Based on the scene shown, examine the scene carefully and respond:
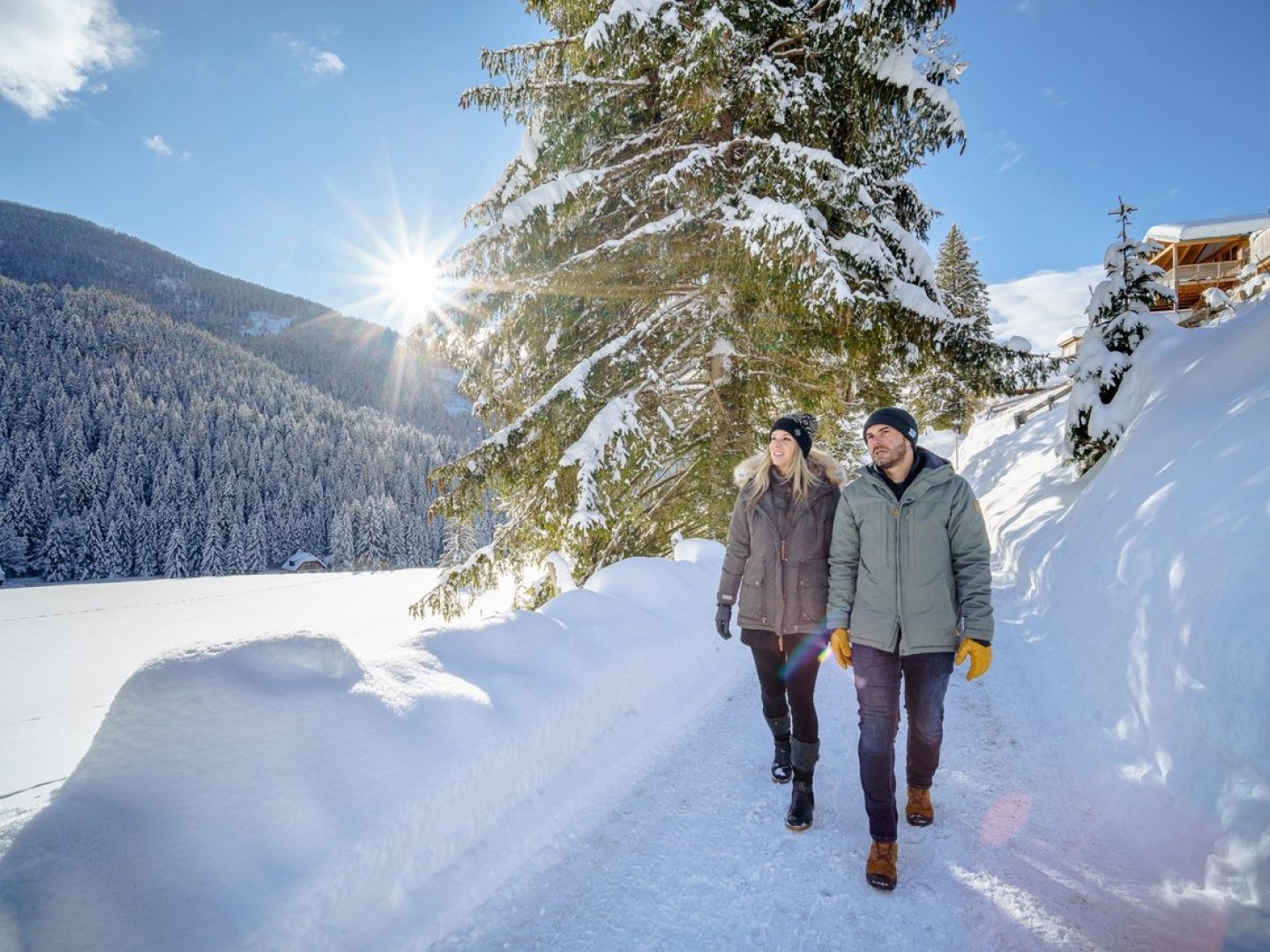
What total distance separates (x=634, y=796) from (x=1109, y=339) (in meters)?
12.0

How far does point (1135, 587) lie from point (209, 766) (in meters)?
6.33

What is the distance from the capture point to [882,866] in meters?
2.48

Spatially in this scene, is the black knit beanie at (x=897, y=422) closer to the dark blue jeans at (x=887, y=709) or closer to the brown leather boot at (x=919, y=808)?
the dark blue jeans at (x=887, y=709)

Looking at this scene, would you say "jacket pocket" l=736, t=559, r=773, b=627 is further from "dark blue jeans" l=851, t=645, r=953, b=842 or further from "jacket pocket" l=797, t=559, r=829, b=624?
"dark blue jeans" l=851, t=645, r=953, b=842

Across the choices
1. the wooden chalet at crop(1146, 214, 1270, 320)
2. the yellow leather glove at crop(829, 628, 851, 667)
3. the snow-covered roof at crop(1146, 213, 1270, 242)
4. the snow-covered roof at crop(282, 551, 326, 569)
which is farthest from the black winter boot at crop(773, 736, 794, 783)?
the snow-covered roof at crop(282, 551, 326, 569)

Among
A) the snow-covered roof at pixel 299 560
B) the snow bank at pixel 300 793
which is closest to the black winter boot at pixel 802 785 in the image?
the snow bank at pixel 300 793

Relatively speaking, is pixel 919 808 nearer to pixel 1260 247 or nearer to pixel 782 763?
pixel 782 763

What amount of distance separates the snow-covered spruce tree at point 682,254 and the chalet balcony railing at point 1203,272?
22067 millimetres

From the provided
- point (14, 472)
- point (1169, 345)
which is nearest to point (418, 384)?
point (14, 472)

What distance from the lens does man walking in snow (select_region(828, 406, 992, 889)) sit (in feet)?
8.42

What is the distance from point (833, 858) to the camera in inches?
105

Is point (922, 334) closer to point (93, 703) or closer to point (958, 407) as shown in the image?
point (958, 407)

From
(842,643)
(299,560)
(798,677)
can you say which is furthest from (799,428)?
(299,560)

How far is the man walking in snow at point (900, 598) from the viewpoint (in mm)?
2566
